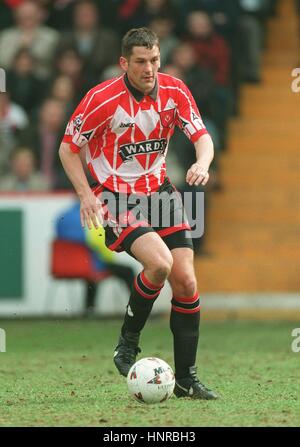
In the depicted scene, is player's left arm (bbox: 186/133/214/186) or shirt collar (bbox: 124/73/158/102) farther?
shirt collar (bbox: 124/73/158/102)

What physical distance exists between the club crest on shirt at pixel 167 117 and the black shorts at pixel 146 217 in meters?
0.40

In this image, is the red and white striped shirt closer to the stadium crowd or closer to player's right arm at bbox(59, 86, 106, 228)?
player's right arm at bbox(59, 86, 106, 228)

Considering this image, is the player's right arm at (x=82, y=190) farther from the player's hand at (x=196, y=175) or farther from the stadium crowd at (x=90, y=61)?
the stadium crowd at (x=90, y=61)

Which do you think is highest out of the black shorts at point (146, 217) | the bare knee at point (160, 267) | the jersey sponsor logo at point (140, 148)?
the jersey sponsor logo at point (140, 148)

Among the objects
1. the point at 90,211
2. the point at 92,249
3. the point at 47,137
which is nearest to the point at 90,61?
the point at 47,137

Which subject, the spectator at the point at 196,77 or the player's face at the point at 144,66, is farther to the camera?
the spectator at the point at 196,77

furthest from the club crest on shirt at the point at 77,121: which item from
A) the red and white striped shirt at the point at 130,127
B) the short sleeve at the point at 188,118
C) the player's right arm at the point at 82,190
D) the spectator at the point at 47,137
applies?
the spectator at the point at 47,137

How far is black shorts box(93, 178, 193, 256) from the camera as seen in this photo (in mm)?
7484

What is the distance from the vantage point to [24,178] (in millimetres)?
13648

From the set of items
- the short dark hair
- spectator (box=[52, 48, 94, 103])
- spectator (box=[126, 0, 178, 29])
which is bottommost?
the short dark hair

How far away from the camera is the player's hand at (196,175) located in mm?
7070

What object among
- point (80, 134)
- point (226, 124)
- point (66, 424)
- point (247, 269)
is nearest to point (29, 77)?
point (226, 124)

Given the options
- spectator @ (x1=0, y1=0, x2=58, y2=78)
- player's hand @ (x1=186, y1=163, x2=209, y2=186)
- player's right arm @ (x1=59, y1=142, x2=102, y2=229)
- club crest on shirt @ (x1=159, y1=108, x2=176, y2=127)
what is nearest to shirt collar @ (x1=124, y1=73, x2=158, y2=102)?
club crest on shirt @ (x1=159, y1=108, x2=176, y2=127)

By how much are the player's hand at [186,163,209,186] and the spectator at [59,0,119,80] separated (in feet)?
24.9
